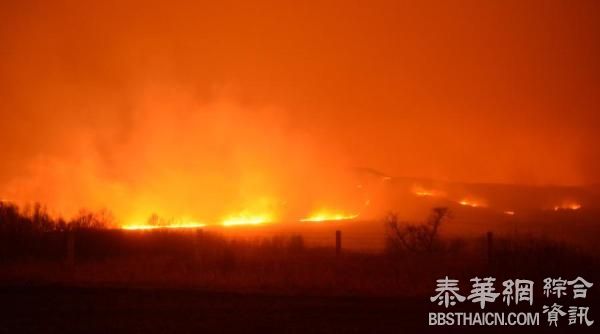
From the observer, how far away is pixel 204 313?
13.0 metres

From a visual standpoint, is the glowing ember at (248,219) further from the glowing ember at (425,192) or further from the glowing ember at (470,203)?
the glowing ember at (425,192)

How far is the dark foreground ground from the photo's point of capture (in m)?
11.5

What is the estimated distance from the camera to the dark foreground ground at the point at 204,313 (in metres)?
11.5

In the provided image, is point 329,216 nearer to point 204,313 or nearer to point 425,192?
point 425,192

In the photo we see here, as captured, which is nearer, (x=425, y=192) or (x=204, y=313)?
(x=204, y=313)

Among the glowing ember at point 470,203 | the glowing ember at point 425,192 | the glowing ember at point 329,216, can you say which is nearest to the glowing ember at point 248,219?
the glowing ember at point 329,216

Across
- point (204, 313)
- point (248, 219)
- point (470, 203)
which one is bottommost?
point (204, 313)

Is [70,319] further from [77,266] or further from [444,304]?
[77,266]

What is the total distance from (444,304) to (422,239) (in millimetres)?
13548

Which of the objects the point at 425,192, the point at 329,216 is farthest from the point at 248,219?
the point at 425,192

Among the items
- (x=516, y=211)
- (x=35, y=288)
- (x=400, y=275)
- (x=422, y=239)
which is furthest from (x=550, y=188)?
(x=35, y=288)

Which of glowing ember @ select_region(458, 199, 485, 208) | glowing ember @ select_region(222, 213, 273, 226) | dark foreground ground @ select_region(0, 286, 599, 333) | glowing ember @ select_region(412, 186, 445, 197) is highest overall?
glowing ember @ select_region(412, 186, 445, 197)

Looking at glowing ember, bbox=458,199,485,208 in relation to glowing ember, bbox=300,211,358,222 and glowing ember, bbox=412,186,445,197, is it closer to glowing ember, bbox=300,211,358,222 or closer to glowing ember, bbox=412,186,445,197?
glowing ember, bbox=412,186,445,197

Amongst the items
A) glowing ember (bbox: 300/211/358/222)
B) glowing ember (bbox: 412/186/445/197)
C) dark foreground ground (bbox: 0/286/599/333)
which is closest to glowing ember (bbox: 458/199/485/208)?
glowing ember (bbox: 412/186/445/197)
